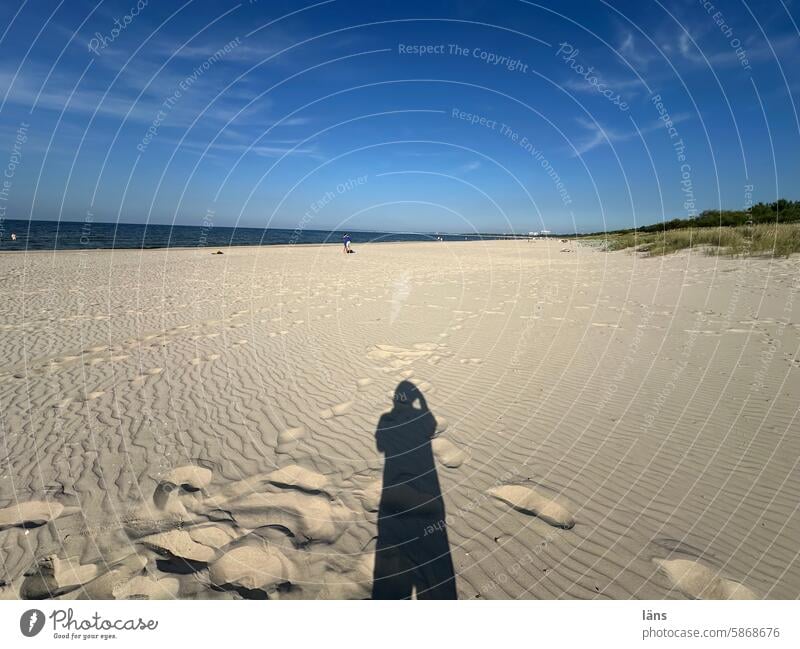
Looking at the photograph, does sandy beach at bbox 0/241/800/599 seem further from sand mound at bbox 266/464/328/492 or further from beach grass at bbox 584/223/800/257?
beach grass at bbox 584/223/800/257

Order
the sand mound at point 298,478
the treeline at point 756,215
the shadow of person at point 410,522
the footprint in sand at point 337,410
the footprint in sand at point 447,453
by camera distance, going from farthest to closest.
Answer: the treeline at point 756,215
the footprint in sand at point 337,410
the footprint in sand at point 447,453
the sand mound at point 298,478
the shadow of person at point 410,522

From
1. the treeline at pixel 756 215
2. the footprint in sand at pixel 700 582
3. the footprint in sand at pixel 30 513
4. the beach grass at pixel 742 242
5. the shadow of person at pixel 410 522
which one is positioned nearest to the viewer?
the footprint in sand at pixel 700 582

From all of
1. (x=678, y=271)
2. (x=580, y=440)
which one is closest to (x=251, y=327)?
(x=580, y=440)

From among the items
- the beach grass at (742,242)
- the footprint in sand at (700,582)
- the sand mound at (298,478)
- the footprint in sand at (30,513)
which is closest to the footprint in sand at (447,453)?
the sand mound at (298,478)

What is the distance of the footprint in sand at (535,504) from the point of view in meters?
3.53

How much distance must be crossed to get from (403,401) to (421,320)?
202 inches

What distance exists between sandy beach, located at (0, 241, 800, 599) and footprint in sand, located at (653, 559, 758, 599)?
18mm

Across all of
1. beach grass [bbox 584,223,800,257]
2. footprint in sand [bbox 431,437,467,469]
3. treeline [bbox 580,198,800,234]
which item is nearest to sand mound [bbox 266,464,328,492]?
footprint in sand [bbox 431,437,467,469]

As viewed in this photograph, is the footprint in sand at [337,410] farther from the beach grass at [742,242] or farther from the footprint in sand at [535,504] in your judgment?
the beach grass at [742,242]

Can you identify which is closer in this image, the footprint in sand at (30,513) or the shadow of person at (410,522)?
the shadow of person at (410,522)

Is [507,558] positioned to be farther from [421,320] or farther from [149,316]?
[149,316]

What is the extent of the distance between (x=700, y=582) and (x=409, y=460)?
2812 mm

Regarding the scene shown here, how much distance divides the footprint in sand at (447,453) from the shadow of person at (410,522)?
0.10 meters

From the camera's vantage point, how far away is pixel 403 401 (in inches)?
236
